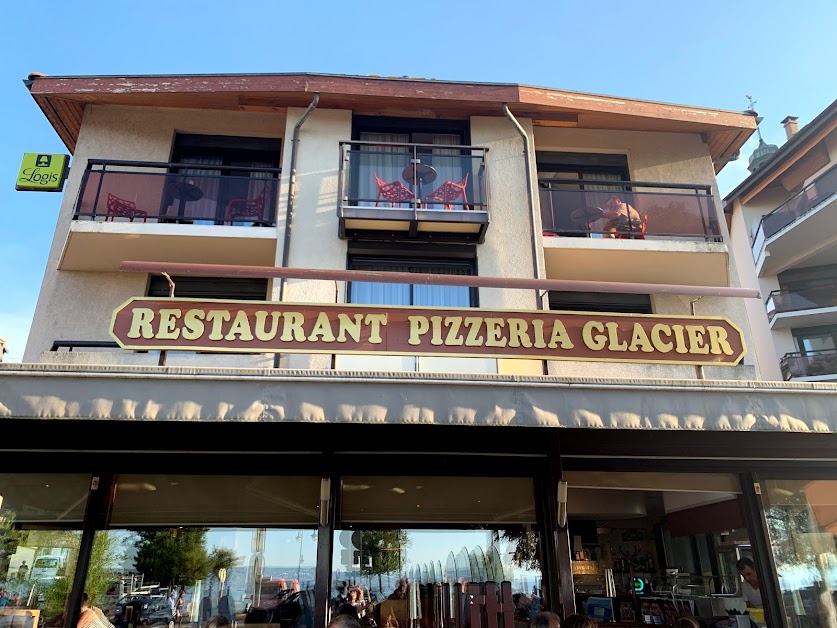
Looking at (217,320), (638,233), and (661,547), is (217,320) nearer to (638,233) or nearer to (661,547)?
(638,233)

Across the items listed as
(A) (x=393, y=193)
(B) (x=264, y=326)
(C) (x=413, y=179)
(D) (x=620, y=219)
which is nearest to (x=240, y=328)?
(B) (x=264, y=326)

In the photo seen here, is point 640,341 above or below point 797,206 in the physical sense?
below

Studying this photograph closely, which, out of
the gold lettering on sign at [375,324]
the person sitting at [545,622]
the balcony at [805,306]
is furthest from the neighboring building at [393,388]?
the balcony at [805,306]

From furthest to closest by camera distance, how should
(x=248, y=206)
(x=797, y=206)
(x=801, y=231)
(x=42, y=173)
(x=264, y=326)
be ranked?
(x=801, y=231)
(x=797, y=206)
(x=42, y=173)
(x=248, y=206)
(x=264, y=326)

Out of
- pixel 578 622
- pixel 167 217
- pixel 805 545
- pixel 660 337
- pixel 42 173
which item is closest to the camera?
pixel 578 622

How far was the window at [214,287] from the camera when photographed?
978 cm

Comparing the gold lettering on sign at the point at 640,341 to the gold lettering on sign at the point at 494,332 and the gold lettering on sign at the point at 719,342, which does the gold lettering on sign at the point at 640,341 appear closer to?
the gold lettering on sign at the point at 719,342

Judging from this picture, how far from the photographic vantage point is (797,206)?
1967 centimetres

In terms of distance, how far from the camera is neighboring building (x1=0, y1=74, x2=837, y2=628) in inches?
186

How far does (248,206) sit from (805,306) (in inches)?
757

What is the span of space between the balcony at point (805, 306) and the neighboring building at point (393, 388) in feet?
41.7

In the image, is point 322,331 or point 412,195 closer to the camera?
point 322,331

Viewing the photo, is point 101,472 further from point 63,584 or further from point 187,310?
point 187,310

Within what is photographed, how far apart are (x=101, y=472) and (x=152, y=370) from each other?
195 centimetres
